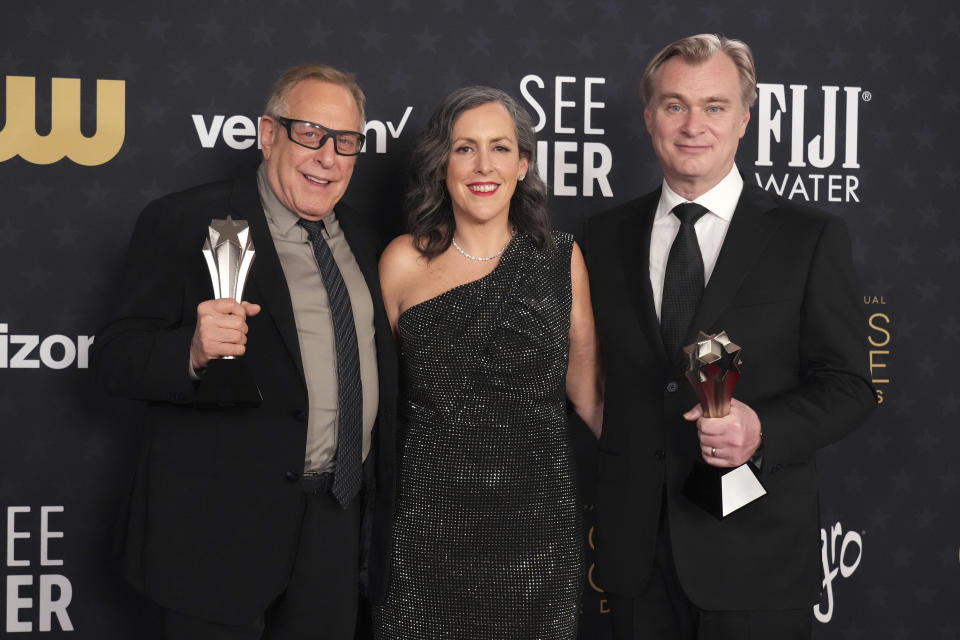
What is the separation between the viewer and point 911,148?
3.01 meters

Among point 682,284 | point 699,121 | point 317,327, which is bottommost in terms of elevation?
point 317,327

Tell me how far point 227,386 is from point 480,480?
62 centimetres

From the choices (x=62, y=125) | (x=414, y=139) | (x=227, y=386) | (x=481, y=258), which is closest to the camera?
(x=227, y=386)

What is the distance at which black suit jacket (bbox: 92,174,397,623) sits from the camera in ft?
6.47

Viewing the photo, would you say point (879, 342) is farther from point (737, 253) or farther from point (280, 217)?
point (280, 217)

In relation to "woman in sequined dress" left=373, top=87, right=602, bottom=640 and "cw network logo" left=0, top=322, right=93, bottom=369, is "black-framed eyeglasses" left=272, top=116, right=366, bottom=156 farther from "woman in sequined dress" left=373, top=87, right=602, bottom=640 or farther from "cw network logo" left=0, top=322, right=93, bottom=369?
"cw network logo" left=0, top=322, right=93, bottom=369

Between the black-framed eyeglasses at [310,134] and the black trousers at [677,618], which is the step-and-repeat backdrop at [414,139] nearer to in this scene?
the black-framed eyeglasses at [310,134]

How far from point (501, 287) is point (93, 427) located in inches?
54.3

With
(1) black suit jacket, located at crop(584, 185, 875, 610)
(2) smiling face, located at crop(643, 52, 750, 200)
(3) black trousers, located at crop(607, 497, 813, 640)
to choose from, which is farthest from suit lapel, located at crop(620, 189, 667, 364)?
(3) black trousers, located at crop(607, 497, 813, 640)

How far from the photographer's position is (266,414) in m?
1.99

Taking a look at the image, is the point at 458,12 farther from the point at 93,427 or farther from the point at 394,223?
the point at 93,427

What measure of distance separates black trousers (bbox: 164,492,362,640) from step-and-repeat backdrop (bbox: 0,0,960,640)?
0.88 m

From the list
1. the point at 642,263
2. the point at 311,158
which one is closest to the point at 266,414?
the point at 311,158

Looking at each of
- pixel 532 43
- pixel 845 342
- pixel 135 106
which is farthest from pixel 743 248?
pixel 135 106
